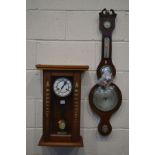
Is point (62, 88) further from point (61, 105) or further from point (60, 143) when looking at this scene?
point (60, 143)

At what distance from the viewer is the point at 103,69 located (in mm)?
1649

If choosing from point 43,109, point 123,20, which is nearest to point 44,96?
point 43,109

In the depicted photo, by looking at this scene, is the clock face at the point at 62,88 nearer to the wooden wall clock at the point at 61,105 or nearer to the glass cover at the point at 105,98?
the wooden wall clock at the point at 61,105

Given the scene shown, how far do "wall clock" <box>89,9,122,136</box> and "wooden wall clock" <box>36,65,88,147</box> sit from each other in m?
0.15

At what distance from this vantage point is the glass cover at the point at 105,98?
1665 millimetres

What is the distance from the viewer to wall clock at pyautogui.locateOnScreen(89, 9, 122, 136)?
64.7 inches

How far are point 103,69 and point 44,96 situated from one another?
0.42m

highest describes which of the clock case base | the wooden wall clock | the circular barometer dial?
the circular barometer dial

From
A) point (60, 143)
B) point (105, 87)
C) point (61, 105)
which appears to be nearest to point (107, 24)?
point (105, 87)

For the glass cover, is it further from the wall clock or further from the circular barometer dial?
the circular barometer dial

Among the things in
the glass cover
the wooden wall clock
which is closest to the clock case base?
the wooden wall clock

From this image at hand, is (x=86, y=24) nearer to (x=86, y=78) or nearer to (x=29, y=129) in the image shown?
(x=86, y=78)

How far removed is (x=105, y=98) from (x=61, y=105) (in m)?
0.29

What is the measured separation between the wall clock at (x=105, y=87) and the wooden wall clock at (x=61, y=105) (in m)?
0.15
